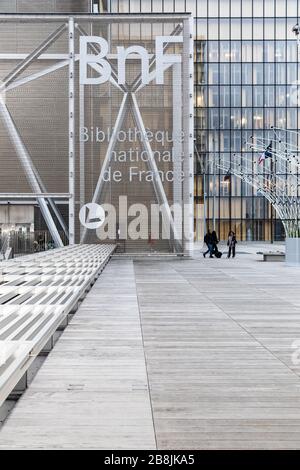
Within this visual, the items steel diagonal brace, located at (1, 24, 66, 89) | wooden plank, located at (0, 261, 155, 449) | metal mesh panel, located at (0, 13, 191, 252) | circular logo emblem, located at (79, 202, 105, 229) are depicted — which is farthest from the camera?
steel diagonal brace, located at (1, 24, 66, 89)

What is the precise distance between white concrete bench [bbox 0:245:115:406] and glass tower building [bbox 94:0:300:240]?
7106cm

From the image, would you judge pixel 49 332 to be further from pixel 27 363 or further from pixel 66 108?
pixel 66 108

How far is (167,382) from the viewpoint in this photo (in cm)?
673

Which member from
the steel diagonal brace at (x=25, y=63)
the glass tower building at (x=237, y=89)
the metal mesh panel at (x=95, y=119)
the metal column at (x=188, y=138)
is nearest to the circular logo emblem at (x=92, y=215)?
the metal mesh panel at (x=95, y=119)

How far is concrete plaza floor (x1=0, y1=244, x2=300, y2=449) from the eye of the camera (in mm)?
4988

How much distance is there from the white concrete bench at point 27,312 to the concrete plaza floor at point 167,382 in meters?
0.30

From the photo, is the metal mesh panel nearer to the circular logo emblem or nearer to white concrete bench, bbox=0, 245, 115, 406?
the circular logo emblem

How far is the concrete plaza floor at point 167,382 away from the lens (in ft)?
16.4

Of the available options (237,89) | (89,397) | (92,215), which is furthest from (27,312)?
(237,89)

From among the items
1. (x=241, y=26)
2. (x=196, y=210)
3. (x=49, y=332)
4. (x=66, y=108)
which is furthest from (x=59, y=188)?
(x=241, y=26)

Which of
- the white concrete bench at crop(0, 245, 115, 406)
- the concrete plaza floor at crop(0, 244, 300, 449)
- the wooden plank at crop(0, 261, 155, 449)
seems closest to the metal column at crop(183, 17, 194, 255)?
the concrete plaza floor at crop(0, 244, 300, 449)

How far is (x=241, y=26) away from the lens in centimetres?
8200

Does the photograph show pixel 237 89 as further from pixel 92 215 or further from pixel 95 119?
pixel 92 215
